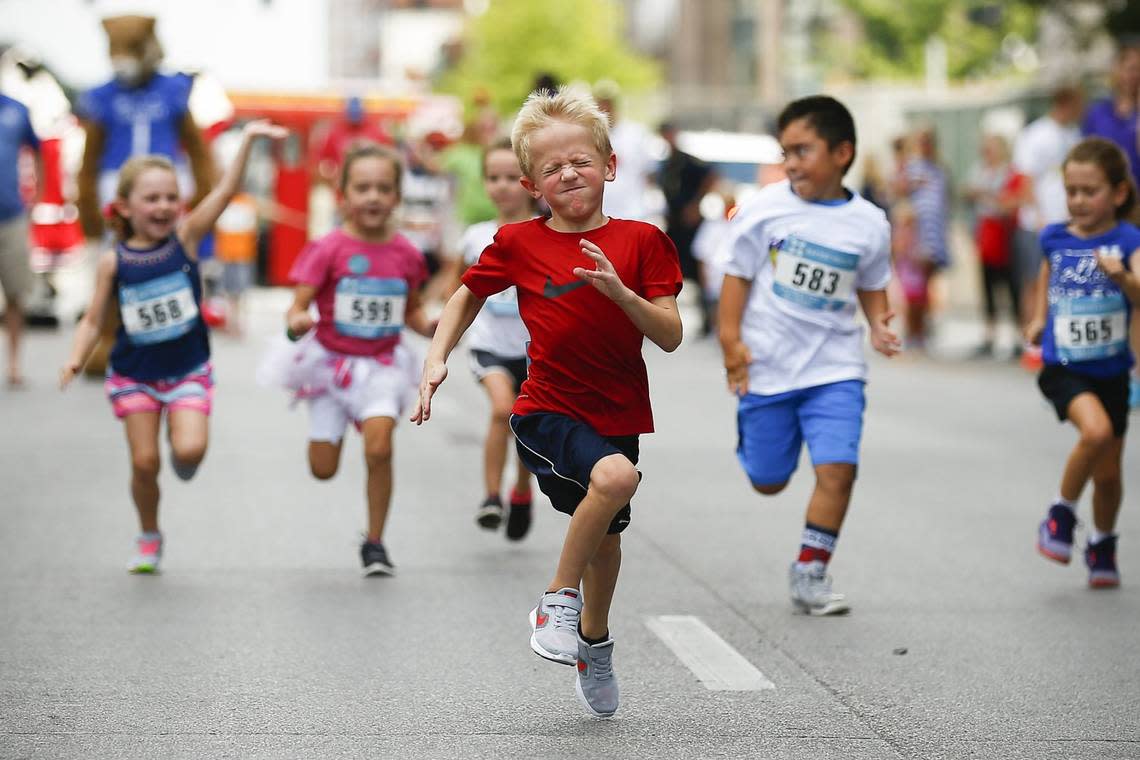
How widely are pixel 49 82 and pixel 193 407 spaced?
1108cm

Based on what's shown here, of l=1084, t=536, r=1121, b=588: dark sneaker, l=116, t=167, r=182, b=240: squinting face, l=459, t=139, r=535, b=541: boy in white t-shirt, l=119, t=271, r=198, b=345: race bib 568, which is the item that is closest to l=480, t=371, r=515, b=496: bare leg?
l=459, t=139, r=535, b=541: boy in white t-shirt

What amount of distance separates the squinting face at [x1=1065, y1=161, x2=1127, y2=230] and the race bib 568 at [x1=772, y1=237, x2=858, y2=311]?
3.05ft

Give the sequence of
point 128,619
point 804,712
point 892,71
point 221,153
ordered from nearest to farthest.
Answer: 1. point 804,712
2. point 128,619
3. point 221,153
4. point 892,71

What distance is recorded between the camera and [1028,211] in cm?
1822

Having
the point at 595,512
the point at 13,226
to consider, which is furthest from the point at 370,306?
the point at 13,226

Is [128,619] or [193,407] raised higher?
[193,407]

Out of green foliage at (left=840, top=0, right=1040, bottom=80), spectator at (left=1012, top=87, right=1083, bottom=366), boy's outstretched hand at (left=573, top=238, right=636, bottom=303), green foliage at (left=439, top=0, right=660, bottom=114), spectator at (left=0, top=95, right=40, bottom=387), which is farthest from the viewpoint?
green foliage at (left=439, top=0, right=660, bottom=114)

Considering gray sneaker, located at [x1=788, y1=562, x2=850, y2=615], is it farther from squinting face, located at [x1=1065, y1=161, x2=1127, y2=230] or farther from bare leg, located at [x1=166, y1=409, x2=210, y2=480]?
Answer: bare leg, located at [x1=166, y1=409, x2=210, y2=480]

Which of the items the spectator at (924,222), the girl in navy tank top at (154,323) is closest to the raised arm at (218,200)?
the girl in navy tank top at (154,323)

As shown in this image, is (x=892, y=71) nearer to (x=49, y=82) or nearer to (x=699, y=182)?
(x=699, y=182)

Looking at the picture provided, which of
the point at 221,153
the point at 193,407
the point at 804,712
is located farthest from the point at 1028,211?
the point at 804,712

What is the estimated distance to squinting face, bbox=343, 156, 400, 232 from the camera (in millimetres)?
8133

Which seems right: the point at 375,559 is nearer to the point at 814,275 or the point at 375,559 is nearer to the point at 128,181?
the point at 128,181

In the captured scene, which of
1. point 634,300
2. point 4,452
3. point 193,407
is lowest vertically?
point 4,452
